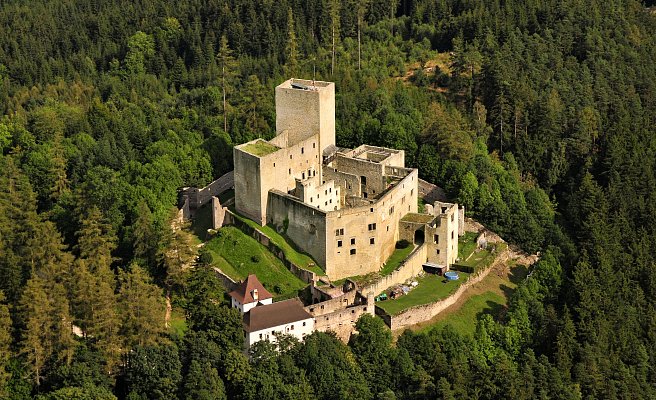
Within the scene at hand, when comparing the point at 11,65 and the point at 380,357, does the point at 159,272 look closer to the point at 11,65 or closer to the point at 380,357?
the point at 380,357

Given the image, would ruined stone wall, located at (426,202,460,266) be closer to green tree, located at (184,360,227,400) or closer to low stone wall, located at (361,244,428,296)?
low stone wall, located at (361,244,428,296)

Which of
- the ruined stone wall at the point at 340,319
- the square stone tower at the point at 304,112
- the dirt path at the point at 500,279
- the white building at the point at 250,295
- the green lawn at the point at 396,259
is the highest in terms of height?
the square stone tower at the point at 304,112

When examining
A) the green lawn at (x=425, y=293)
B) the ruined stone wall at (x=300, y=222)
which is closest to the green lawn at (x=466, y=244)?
the green lawn at (x=425, y=293)

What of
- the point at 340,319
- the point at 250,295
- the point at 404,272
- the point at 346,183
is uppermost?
the point at 346,183

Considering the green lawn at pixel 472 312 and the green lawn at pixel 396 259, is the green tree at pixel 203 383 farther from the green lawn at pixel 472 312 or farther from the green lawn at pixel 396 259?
the green lawn at pixel 396 259

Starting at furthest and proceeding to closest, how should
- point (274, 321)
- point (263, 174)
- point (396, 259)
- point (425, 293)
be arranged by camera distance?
1. point (396, 259)
2. point (425, 293)
3. point (263, 174)
4. point (274, 321)

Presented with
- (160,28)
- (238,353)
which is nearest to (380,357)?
(238,353)

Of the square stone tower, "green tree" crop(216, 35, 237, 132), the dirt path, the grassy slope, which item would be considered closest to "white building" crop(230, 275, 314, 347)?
the grassy slope

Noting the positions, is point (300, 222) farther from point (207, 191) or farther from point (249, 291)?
point (207, 191)

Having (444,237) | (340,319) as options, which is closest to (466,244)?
(444,237)
